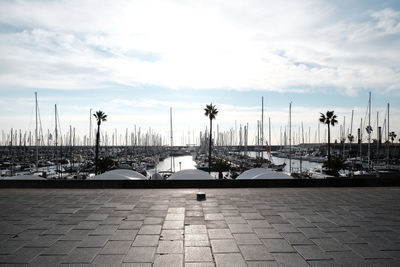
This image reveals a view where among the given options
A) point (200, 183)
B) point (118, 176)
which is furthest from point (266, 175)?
point (118, 176)

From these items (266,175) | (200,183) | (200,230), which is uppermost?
(266,175)

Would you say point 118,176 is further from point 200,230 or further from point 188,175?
point 200,230

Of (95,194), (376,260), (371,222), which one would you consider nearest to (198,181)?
(95,194)

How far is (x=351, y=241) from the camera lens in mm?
6988

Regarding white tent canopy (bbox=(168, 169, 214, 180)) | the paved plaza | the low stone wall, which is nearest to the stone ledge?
the low stone wall

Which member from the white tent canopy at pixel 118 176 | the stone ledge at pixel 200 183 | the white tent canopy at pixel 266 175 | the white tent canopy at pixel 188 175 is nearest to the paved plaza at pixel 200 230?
the stone ledge at pixel 200 183

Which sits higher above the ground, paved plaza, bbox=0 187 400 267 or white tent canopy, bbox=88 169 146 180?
white tent canopy, bbox=88 169 146 180

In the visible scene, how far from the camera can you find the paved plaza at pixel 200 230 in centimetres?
604

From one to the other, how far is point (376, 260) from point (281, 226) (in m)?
2.64

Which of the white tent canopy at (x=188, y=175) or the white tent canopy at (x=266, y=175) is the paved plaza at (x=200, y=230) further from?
the white tent canopy at (x=188, y=175)

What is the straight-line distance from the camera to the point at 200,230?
310 inches

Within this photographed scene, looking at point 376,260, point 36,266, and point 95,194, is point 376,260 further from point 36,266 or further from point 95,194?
point 95,194

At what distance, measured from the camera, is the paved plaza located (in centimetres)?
604

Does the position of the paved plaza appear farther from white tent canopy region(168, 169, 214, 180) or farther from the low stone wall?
white tent canopy region(168, 169, 214, 180)
